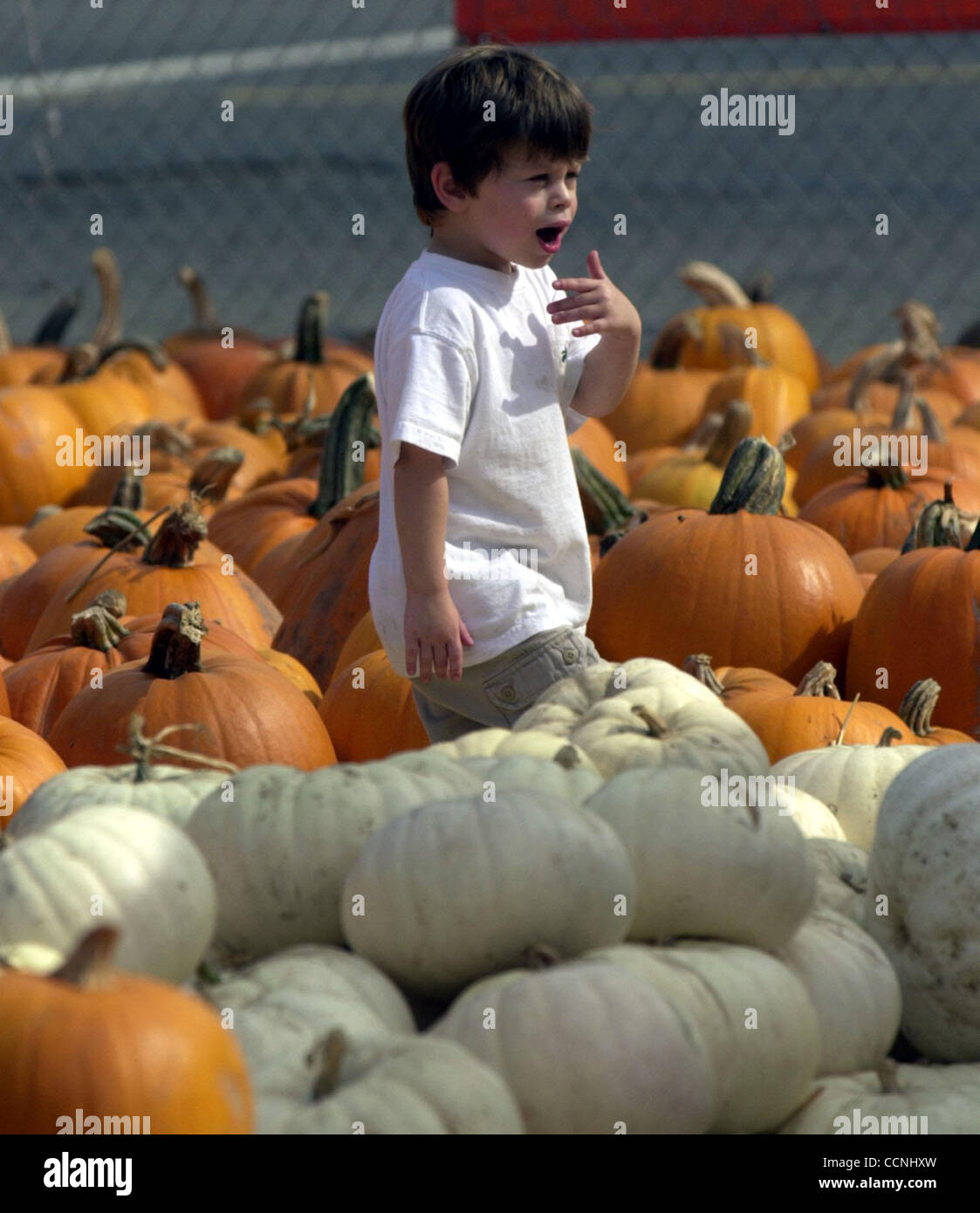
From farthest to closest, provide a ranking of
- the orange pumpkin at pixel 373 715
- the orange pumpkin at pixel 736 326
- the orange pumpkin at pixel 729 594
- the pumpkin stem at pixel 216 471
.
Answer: the orange pumpkin at pixel 736 326
the pumpkin stem at pixel 216 471
the orange pumpkin at pixel 729 594
the orange pumpkin at pixel 373 715

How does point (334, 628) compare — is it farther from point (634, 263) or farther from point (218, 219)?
point (218, 219)

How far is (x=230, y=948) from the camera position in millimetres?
2018

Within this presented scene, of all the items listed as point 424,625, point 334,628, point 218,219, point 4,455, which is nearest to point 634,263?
point 218,219

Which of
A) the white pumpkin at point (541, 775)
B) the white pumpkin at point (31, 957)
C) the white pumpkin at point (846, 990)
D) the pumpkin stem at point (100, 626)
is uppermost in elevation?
the pumpkin stem at point (100, 626)

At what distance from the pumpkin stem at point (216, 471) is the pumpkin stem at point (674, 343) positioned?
Answer: 2053mm

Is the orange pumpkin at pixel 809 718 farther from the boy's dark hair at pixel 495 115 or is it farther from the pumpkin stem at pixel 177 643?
the boy's dark hair at pixel 495 115

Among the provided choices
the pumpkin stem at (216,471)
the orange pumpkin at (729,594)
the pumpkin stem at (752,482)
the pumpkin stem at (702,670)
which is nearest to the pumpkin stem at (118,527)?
the pumpkin stem at (216,471)

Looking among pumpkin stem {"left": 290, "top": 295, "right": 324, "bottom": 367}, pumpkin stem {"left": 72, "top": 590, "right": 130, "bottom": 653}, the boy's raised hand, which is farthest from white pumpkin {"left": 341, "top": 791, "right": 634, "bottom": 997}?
pumpkin stem {"left": 290, "top": 295, "right": 324, "bottom": 367}

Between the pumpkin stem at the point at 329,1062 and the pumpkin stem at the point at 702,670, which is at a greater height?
the pumpkin stem at the point at 702,670

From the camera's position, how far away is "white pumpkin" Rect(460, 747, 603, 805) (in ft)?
6.69

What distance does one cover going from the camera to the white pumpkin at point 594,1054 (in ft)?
5.55

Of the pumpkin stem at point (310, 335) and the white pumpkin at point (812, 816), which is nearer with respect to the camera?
the white pumpkin at point (812, 816)

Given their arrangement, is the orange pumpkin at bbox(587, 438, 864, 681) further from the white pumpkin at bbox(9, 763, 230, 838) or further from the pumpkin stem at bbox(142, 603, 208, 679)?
the white pumpkin at bbox(9, 763, 230, 838)
